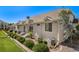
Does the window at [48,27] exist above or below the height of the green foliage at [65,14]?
below

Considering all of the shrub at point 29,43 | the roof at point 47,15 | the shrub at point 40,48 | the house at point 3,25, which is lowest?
the shrub at point 40,48

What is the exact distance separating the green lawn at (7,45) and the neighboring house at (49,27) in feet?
1.15

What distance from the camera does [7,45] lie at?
553cm

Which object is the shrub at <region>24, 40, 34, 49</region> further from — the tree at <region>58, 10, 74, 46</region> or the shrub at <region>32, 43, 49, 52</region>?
the tree at <region>58, 10, 74, 46</region>

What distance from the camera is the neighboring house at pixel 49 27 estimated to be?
5551 millimetres

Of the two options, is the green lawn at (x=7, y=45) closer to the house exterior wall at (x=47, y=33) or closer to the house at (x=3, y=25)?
the house at (x=3, y=25)

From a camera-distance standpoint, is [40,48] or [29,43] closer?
[40,48]

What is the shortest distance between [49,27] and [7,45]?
3.03 ft

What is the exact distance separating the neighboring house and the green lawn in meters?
0.35

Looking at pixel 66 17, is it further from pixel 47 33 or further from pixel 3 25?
pixel 3 25

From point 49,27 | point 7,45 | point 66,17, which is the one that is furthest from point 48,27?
point 7,45

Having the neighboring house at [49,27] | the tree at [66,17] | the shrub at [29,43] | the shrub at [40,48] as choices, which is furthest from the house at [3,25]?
the tree at [66,17]

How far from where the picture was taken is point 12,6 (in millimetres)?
5520
